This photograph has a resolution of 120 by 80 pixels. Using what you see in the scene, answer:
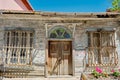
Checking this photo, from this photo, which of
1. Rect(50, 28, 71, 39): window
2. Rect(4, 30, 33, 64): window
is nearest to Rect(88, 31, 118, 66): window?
Rect(50, 28, 71, 39): window

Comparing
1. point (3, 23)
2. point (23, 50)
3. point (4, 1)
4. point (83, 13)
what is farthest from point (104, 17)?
point (4, 1)

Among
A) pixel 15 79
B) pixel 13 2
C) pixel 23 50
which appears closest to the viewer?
pixel 15 79

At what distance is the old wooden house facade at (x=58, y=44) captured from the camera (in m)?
12.1

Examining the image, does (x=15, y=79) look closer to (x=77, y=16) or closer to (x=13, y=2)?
(x=77, y=16)

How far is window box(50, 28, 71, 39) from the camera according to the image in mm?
12672

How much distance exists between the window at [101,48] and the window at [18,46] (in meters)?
3.50

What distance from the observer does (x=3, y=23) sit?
12344 mm

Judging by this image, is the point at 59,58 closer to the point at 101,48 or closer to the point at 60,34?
the point at 60,34

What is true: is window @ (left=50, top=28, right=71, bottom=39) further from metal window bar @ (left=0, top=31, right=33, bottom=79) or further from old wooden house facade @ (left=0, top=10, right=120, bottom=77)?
metal window bar @ (left=0, top=31, right=33, bottom=79)

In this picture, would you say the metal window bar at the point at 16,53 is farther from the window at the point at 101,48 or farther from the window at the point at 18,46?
the window at the point at 101,48

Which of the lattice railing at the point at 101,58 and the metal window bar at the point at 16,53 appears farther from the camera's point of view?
the lattice railing at the point at 101,58

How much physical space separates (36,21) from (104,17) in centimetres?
389

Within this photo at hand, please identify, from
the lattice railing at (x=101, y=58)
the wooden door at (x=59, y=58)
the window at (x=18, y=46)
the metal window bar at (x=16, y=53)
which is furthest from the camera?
the wooden door at (x=59, y=58)

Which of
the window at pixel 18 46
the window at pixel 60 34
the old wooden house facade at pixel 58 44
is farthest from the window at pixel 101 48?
the window at pixel 18 46
